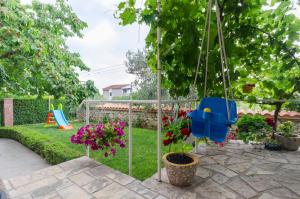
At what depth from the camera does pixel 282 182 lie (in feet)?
6.44

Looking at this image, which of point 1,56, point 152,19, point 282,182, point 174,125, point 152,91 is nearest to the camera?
point 152,19

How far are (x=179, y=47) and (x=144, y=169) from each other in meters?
1.73

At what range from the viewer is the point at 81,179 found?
207 centimetres

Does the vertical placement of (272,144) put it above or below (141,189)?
above

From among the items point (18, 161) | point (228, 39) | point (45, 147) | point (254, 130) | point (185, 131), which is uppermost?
point (228, 39)

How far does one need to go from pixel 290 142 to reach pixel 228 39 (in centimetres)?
220

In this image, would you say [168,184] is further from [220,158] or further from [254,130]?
[254,130]

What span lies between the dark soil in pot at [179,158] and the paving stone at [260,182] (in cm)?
67

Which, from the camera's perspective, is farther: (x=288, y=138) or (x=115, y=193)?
(x=288, y=138)

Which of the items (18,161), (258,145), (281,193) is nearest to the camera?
(281,193)

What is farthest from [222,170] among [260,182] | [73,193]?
[73,193]

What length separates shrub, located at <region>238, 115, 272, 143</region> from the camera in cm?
321

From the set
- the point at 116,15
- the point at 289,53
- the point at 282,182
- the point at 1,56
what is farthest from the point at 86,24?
the point at 282,182

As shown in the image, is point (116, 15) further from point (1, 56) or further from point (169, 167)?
point (1, 56)
